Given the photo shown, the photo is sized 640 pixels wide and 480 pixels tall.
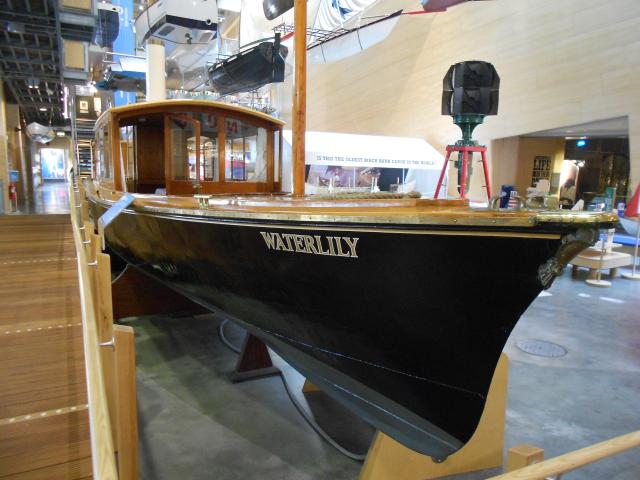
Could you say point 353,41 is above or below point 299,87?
above

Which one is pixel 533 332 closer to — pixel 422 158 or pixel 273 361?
pixel 273 361

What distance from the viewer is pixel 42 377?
225 centimetres

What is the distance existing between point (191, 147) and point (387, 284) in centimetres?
300

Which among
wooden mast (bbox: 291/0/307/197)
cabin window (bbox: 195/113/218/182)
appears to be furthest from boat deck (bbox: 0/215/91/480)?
wooden mast (bbox: 291/0/307/197)

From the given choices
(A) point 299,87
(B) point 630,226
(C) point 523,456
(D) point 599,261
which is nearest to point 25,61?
(A) point 299,87

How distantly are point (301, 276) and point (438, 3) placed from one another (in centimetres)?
826

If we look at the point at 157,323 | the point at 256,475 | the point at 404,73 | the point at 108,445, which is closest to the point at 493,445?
the point at 256,475

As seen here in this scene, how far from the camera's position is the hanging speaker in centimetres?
635

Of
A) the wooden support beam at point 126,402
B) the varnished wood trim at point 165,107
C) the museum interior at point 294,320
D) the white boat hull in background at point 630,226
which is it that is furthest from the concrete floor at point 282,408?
the white boat hull in background at point 630,226

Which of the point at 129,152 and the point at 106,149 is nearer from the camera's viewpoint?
the point at 129,152

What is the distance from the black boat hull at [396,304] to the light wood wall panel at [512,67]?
28.9ft

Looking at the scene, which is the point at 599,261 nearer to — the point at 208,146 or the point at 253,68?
the point at 208,146

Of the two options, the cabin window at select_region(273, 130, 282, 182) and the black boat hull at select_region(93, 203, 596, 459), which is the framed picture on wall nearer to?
the cabin window at select_region(273, 130, 282, 182)

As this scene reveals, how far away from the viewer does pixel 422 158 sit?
467 inches
